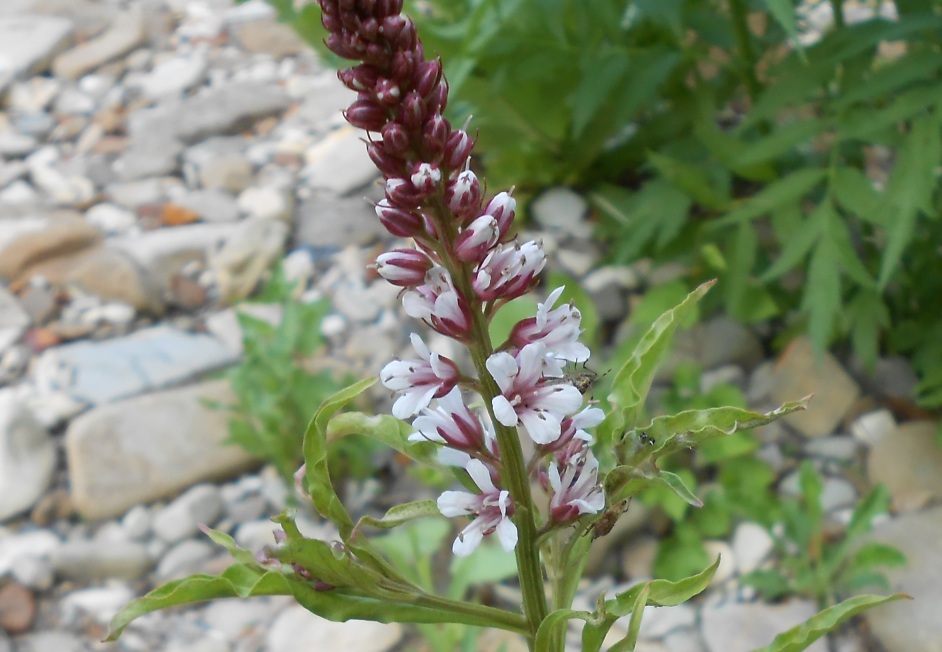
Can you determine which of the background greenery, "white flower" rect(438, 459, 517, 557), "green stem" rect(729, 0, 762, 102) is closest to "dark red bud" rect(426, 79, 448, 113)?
"white flower" rect(438, 459, 517, 557)

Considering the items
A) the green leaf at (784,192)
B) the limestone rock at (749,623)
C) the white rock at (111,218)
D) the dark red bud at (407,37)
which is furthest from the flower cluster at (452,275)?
the white rock at (111,218)

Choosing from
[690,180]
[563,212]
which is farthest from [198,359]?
[690,180]

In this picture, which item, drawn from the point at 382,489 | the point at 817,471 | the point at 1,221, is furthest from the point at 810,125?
the point at 1,221

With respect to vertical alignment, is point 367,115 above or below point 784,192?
above

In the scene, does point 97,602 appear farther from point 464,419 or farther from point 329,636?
point 464,419

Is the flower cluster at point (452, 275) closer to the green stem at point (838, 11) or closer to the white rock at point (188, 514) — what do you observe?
the green stem at point (838, 11)

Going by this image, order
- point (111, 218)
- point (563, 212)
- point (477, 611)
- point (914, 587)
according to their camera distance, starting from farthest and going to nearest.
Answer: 1. point (111, 218)
2. point (563, 212)
3. point (914, 587)
4. point (477, 611)

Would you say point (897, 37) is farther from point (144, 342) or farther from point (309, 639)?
point (144, 342)
